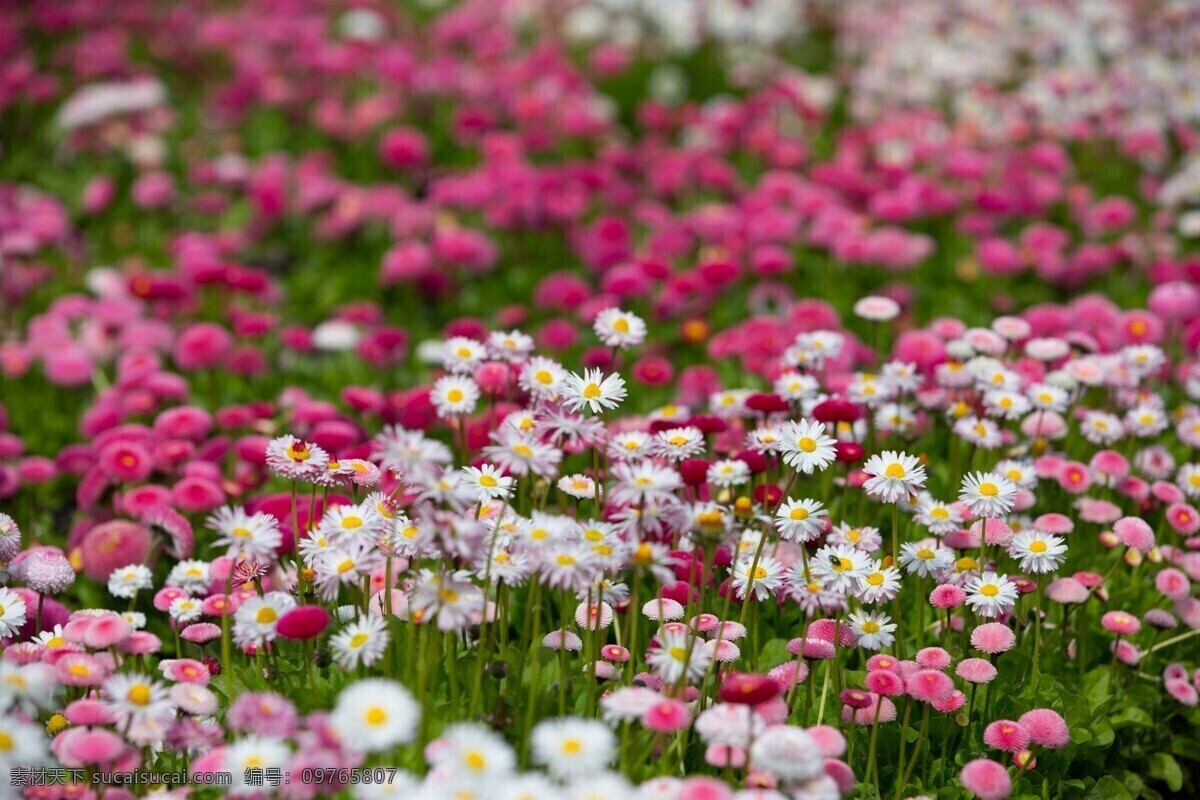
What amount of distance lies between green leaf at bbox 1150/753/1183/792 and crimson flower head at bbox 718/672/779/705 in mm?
1219

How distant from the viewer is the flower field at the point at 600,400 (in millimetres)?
1900

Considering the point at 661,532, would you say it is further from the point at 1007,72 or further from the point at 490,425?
the point at 1007,72

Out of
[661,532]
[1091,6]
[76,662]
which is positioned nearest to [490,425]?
[661,532]

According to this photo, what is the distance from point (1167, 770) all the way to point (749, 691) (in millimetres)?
1303

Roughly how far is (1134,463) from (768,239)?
5.87 feet

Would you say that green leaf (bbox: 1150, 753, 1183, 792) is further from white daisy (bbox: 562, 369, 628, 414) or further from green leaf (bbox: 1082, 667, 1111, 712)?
white daisy (bbox: 562, 369, 628, 414)

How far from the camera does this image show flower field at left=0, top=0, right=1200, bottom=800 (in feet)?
6.23

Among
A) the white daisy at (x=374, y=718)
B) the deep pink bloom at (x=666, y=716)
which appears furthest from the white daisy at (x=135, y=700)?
the deep pink bloom at (x=666, y=716)

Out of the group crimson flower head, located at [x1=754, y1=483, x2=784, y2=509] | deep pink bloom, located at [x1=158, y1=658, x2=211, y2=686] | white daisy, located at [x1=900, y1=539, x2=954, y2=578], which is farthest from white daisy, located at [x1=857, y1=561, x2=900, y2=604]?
deep pink bloom, located at [x1=158, y1=658, x2=211, y2=686]

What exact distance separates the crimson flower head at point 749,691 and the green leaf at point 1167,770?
122cm

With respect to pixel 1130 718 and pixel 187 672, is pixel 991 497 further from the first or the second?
pixel 187 672

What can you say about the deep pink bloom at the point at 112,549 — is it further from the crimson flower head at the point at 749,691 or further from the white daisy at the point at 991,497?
the white daisy at the point at 991,497

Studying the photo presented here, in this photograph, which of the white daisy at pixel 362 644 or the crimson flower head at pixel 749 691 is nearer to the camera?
the crimson flower head at pixel 749 691

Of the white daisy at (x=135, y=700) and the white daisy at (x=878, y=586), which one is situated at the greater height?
the white daisy at (x=878, y=586)
